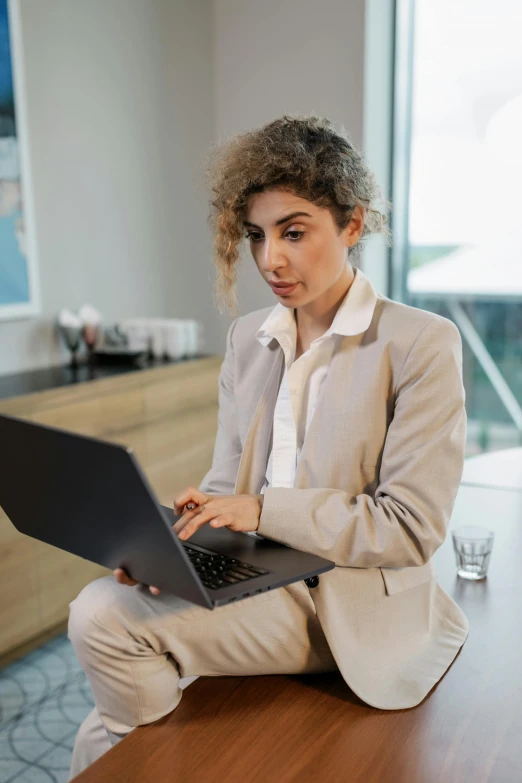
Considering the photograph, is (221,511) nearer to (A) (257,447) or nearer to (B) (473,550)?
(A) (257,447)

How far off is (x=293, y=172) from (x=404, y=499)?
580 mm

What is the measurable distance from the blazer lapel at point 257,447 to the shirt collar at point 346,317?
11 centimetres

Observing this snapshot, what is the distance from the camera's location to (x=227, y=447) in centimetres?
162

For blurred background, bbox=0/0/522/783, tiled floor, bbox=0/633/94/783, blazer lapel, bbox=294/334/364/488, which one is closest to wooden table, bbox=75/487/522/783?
blazer lapel, bbox=294/334/364/488

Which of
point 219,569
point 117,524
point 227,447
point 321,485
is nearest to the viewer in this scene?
point 117,524

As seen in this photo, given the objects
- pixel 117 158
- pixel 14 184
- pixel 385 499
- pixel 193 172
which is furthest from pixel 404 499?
pixel 193 172

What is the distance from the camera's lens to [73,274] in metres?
3.16

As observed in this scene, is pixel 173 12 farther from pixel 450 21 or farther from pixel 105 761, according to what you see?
pixel 105 761

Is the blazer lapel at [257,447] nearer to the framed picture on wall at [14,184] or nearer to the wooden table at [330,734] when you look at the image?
the wooden table at [330,734]

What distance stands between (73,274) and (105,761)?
7.78 ft

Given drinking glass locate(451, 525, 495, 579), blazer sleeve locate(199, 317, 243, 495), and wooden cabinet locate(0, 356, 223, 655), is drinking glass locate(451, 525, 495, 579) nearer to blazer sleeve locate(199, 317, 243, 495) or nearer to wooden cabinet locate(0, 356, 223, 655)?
blazer sleeve locate(199, 317, 243, 495)

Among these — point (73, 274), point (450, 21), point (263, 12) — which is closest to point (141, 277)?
point (73, 274)

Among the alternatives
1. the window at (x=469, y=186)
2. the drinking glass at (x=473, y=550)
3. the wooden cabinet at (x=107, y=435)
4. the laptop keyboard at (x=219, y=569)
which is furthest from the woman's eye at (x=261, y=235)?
the window at (x=469, y=186)

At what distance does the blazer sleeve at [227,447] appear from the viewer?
159 cm
